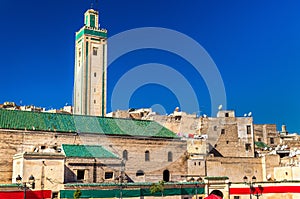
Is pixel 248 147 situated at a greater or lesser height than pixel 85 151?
greater

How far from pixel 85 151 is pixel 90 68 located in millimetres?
27404

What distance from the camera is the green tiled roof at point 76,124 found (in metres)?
37.5

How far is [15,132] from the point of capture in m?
36.2

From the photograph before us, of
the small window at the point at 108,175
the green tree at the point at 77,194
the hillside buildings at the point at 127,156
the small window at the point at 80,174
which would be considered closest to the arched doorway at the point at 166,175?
the hillside buildings at the point at 127,156

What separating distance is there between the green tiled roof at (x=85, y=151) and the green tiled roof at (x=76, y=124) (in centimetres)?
277

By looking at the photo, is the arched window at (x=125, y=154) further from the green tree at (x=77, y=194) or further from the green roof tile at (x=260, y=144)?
the green roof tile at (x=260, y=144)

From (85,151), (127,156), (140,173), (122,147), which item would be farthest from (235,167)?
(85,151)

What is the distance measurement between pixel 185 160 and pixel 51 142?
1630 cm

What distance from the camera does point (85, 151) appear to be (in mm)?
36625

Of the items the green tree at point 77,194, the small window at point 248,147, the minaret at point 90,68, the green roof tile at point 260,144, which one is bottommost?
the green tree at point 77,194

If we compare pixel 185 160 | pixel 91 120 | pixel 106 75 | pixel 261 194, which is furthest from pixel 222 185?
pixel 106 75

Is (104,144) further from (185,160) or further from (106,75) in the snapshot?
(106,75)

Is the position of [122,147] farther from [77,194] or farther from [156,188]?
[77,194]

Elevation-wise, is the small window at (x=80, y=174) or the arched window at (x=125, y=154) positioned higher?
the arched window at (x=125, y=154)
